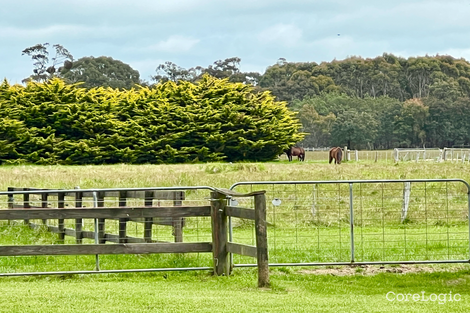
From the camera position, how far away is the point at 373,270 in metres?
11.0

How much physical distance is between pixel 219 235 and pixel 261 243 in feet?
3.94

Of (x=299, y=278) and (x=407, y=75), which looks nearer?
(x=299, y=278)

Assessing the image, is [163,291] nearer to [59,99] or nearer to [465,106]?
[59,99]

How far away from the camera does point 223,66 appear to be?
310ft

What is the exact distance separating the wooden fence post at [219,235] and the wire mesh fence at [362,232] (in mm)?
566

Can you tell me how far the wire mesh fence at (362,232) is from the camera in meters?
11.8

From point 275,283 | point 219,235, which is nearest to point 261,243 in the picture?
point 275,283

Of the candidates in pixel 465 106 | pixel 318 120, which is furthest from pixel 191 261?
pixel 465 106

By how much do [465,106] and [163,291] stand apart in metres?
89.5

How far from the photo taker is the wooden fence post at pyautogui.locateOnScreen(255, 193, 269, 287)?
9.20 meters

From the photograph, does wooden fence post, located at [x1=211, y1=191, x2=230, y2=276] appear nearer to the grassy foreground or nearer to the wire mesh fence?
the grassy foreground

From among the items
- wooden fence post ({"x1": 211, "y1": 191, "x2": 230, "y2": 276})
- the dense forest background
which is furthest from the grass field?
the dense forest background
